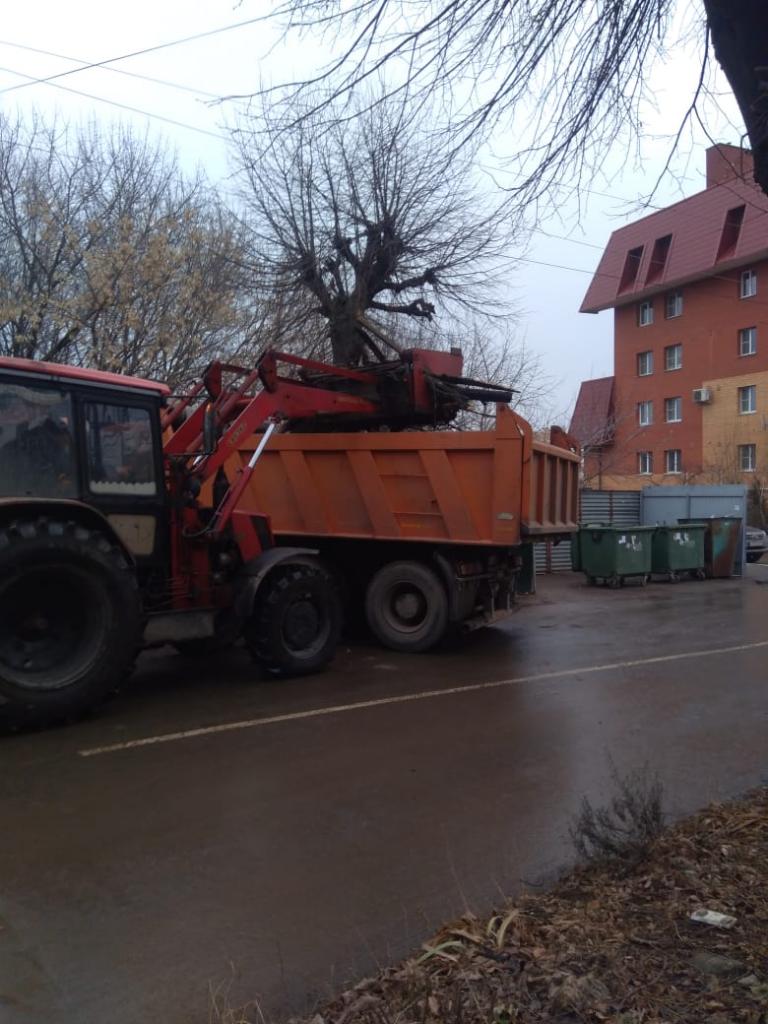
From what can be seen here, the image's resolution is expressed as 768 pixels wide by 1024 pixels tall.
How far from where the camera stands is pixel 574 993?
9.50 feet

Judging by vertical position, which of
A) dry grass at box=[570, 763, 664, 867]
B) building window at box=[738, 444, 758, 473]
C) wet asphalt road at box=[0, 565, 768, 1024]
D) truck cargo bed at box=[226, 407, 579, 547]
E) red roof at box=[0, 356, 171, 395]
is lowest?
wet asphalt road at box=[0, 565, 768, 1024]

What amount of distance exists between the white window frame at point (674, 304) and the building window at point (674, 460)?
22.2ft

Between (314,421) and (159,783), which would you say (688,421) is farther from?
(159,783)

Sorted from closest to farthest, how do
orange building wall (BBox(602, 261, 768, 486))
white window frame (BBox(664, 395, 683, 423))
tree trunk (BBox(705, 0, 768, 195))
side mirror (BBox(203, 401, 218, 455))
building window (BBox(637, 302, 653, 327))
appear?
tree trunk (BBox(705, 0, 768, 195)), side mirror (BBox(203, 401, 218, 455)), orange building wall (BBox(602, 261, 768, 486)), white window frame (BBox(664, 395, 683, 423)), building window (BBox(637, 302, 653, 327))

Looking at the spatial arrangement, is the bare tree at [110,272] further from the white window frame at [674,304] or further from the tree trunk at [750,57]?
the white window frame at [674,304]

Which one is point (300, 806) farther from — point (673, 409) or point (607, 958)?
point (673, 409)

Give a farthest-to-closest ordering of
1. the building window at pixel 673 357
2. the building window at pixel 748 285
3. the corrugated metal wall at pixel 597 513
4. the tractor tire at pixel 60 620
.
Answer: the building window at pixel 673 357 < the building window at pixel 748 285 < the corrugated metal wall at pixel 597 513 < the tractor tire at pixel 60 620

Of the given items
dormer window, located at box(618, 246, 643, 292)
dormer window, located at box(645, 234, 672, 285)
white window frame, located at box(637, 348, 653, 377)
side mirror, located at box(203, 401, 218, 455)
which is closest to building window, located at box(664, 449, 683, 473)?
white window frame, located at box(637, 348, 653, 377)

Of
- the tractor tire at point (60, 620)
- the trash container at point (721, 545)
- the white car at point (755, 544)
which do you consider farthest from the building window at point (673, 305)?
the tractor tire at point (60, 620)

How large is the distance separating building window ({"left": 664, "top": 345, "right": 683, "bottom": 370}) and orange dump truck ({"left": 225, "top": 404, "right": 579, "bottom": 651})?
1413 inches

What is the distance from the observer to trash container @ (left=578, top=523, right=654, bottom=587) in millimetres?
19281

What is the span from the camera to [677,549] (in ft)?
67.8

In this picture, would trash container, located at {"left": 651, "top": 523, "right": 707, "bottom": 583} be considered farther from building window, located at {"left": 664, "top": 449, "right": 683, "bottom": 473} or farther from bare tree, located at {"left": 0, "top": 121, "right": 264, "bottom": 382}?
building window, located at {"left": 664, "top": 449, "right": 683, "bottom": 473}

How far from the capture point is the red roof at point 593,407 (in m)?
36.3
